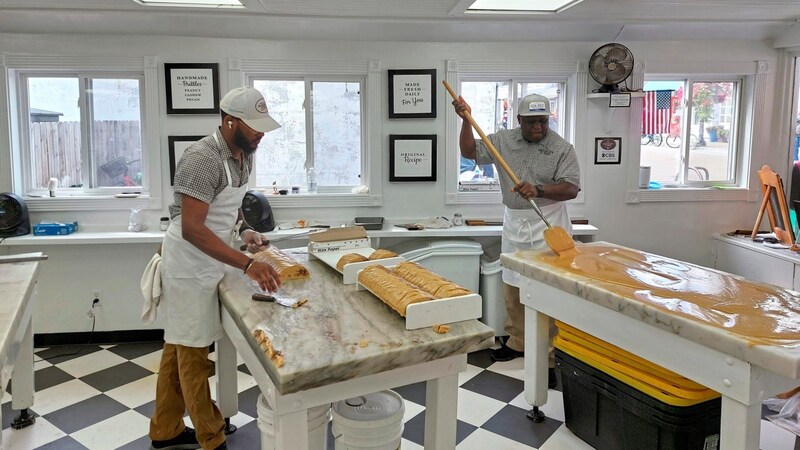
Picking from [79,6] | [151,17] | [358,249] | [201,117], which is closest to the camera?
[358,249]

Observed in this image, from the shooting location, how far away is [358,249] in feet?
9.18

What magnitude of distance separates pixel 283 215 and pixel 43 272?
1.81m

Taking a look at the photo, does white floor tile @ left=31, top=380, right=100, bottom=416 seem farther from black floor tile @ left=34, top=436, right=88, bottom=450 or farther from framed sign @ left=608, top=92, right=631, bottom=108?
framed sign @ left=608, top=92, right=631, bottom=108

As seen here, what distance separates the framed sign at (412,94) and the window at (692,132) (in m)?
1.92

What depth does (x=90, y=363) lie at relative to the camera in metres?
3.90

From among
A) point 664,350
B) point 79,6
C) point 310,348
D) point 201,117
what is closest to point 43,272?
point 201,117

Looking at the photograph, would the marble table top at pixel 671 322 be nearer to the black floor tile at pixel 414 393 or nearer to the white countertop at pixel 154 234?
the black floor tile at pixel 414 393

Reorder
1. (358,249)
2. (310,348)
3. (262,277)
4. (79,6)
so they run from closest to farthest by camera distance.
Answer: (310,348) → (262,277) → (358,249) → (79,6)

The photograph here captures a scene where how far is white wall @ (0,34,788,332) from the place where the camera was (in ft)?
13.9

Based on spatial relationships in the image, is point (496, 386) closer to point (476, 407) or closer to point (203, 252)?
point (476, 407)

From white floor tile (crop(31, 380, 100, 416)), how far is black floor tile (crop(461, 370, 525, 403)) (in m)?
2.31

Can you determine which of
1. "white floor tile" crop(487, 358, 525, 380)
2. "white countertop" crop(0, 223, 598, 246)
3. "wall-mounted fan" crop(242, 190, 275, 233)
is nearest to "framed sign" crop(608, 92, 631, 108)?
"white countertop" crop(0, 223, 598, 246)

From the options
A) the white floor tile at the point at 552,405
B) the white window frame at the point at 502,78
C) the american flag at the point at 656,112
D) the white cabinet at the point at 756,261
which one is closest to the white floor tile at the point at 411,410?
the white floor tile at the point at 552,405

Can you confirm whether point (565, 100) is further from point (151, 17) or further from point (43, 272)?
point (43, 272)
